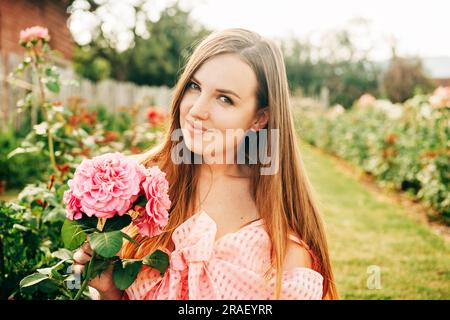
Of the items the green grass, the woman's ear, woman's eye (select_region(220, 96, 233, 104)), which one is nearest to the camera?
woman's eye (select_region(220, 96, 233, 104))

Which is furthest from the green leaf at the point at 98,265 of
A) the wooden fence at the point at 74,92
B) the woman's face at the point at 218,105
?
the wooden fence at the point at 74,92

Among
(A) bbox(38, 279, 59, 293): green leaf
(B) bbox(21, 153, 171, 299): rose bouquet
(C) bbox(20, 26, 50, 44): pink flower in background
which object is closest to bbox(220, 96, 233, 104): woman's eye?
(B) bbox(21, 153, 171, 299): rose bouquet

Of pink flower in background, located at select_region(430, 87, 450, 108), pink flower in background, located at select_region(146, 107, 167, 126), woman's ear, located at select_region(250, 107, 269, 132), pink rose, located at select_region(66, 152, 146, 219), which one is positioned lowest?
pink rose, located at select_region(66, 152, 146, 219)

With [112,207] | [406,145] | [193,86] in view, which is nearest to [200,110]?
[193,86]

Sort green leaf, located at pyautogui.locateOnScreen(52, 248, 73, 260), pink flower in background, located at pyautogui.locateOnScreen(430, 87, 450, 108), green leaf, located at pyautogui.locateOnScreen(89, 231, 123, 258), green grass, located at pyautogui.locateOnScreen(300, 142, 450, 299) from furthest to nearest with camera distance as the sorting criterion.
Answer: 1. pink flower in background, located at pyautogui.locateOnScreen(430, 87, 450, 108)
2. green grass, located at pyautogui.locateOnScreen(300, 142, 450, 299)
3. green leaf, located at pyautogui.locateOnScreen(52, 248, 73, 260)
4. green leaf, located at pyautogui.locateOnScreen(89, 231, 123, 258)

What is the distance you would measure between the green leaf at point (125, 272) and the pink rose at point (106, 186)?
0.17m

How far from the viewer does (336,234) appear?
4211 mm

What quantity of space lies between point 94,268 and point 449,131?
378 centimetres

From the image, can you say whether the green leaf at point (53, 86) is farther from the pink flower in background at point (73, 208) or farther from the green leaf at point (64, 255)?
the pink flower in background at point (73, 208)

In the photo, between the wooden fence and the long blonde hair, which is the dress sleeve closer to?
the long blonde hair

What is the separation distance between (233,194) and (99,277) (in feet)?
1.72

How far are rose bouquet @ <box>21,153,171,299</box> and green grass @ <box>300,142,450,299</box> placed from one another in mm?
854

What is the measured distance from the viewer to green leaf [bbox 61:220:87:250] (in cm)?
121

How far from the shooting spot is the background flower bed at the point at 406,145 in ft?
13.8
